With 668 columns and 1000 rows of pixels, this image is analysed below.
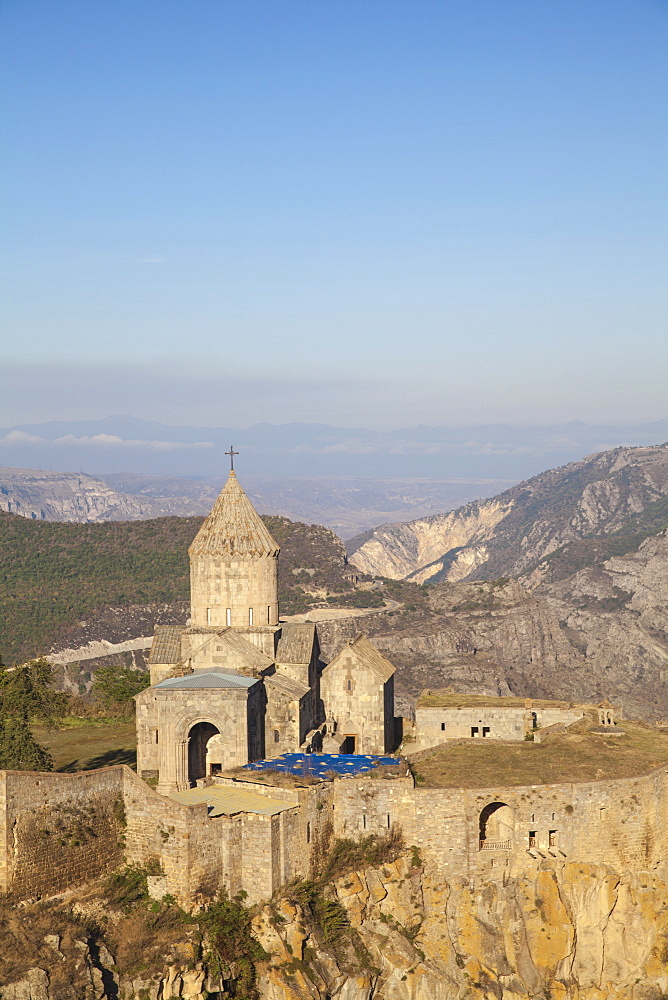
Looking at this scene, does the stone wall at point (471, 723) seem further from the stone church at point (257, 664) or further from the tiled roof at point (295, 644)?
the tiled roof at point (295, 644)

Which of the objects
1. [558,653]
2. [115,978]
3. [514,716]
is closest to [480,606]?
[558,653]

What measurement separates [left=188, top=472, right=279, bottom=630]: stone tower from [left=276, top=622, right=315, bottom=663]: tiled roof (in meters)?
0.86

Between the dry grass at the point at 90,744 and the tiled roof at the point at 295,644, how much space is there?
6862 millimetres

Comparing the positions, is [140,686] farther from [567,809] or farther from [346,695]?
[567,809]

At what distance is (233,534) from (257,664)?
5.38 meters

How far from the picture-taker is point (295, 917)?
95.3ft

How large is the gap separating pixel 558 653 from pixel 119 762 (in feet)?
306

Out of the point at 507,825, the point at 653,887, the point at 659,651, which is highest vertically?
the point at 507,825

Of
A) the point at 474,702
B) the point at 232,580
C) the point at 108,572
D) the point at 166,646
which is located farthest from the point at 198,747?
the point at 108,572

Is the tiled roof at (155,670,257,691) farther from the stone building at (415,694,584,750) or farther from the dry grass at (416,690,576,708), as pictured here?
the dry grass at (416,690,576,708)

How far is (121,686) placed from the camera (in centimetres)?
5531

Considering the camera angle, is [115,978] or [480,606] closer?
[115,978]

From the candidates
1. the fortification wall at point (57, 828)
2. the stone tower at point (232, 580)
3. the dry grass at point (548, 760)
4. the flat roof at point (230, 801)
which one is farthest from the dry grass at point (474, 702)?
the fortification wall at point (57, 828)

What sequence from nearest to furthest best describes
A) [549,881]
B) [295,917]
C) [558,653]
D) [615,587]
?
[295,917]
[549,881]
[558,653]
[615,587]
